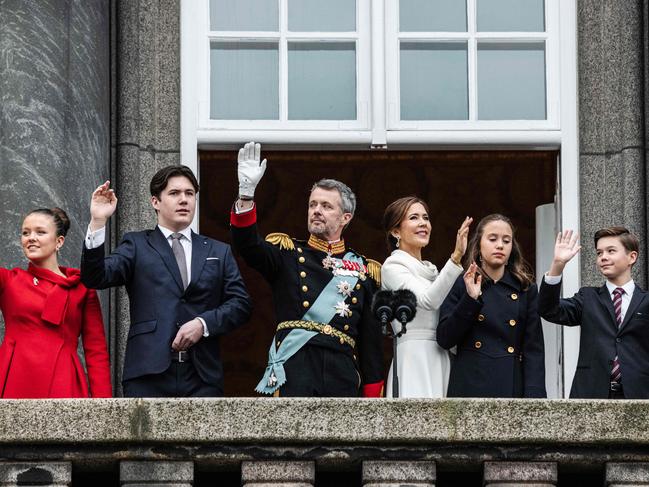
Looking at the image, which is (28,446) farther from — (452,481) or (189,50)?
(189,50)

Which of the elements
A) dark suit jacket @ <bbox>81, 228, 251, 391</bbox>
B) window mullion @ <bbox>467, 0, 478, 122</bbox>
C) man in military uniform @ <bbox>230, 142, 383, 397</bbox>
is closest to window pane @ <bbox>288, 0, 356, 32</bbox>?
window mullion @ <bbox>467, 0, 478, 122</bbox>

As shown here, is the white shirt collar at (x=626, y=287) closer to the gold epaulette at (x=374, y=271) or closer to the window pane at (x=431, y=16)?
the gold epaulette at (x=374, y=271)

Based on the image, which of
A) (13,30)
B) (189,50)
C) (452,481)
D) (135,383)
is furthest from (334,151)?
(452,481)

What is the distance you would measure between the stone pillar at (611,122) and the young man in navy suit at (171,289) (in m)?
2.86

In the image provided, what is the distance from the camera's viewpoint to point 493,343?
11.9 meters

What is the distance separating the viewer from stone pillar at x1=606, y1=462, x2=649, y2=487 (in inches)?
400

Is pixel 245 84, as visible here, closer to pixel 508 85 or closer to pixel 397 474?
pixel 508 85

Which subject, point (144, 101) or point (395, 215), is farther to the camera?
point (144, 101)

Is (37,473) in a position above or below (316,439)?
below

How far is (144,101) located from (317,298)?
2.52m

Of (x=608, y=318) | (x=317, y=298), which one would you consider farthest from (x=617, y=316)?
(x=317, y=298)

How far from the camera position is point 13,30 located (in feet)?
43.9

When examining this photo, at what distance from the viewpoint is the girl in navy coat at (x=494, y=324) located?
1177 cm

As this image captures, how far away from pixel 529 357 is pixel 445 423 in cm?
182
